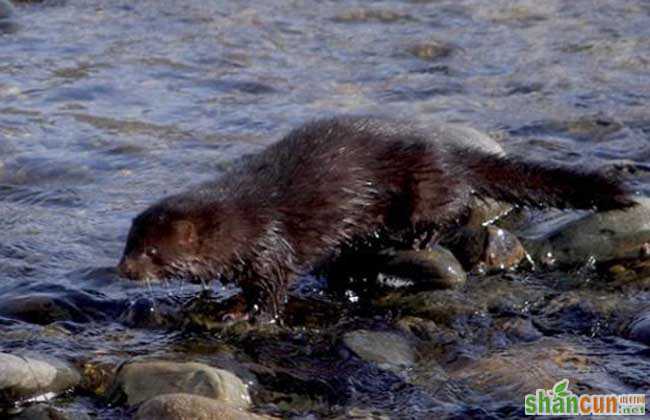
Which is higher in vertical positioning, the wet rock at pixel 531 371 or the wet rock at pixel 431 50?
the wet rock at pixel 431 50

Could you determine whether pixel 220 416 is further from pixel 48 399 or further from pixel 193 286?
pixel 193 286

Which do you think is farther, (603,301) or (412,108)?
(412,108)

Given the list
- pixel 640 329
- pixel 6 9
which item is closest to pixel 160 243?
pixel 640 329

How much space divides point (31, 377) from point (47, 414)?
0.88 feet

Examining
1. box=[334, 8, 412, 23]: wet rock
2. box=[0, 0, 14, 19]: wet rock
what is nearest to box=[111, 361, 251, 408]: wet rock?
box=[334, 8, 412, 23]: wet rock

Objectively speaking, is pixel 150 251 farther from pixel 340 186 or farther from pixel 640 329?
pixel 640 329

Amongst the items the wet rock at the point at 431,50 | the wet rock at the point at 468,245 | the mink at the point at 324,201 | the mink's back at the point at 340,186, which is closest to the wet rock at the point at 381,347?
the mink at the point at 324,201

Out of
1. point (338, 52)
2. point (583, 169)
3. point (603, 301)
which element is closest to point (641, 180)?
point (583, 169)

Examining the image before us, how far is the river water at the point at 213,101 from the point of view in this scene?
7395 millimetres

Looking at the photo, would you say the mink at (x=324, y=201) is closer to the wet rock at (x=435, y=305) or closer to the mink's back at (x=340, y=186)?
the mink's back at (x=340, y=186)

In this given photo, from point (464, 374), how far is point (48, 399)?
1.93 metres

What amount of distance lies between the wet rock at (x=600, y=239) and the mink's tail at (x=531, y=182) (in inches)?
3.7

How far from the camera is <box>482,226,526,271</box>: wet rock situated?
310 inches

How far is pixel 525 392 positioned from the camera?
20.6 feet
